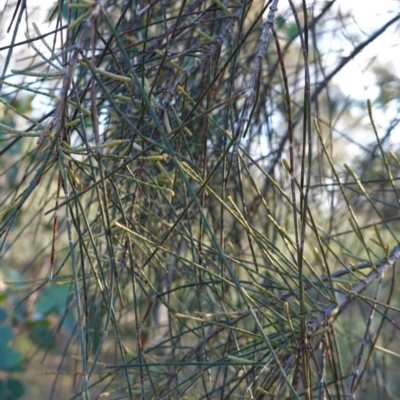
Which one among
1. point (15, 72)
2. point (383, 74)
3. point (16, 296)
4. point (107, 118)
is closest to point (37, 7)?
point (107, 118)

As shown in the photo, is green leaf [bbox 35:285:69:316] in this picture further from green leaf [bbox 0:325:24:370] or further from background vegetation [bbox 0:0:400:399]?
green leaf [bbox 0:325:24:370]

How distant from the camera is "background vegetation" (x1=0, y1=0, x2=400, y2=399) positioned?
0.61 meters

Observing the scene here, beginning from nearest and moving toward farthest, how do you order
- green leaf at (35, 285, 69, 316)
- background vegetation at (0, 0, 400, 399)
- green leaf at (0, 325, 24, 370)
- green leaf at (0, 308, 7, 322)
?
background vegetation at (0, 0, 400, 399) < green leaf at (0, 325, 24, 370) < green leaf at (0, 308, 7, 322) < green leaf at (35, 285, 69, 316)

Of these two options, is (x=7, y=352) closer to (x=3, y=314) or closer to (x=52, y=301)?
(x=3, y=314)

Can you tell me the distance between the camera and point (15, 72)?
61 cm

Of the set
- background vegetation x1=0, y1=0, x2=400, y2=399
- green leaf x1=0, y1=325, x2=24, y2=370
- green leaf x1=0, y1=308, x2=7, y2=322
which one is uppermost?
background vegetation x1=0, y1=0, x2=400, y2=399

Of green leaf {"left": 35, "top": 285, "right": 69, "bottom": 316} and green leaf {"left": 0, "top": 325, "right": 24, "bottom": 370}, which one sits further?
green leaf {"left": 35, "top": 285, "right": 69, "bottom": 316}

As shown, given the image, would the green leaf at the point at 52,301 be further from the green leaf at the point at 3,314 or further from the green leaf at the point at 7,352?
the green leaf at the point at 7,352

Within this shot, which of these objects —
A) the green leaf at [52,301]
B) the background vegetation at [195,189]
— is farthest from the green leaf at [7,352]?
the green leaf at [52,301]

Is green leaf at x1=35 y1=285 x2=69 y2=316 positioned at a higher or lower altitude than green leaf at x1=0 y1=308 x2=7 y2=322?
higher

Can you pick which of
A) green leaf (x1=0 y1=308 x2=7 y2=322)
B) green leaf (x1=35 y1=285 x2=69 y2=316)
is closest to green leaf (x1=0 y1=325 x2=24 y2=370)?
green leaf (x1=0 y1=308 x2=7 y2=322)

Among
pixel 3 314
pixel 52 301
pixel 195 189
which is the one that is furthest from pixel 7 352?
pixel 195 189

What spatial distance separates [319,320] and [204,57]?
1.11ft

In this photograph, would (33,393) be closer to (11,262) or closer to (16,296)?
(11,262)
